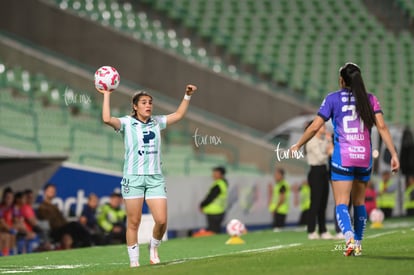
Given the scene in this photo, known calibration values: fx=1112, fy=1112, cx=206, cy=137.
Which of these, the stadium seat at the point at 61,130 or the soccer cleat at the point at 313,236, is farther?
the stadium seat at the point at 61,130

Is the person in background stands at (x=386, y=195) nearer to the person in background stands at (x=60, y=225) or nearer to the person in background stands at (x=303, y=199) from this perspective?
the person in background stands at (x=303, y=199)

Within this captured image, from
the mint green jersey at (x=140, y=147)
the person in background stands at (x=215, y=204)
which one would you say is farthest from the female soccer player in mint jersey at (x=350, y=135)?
the person in background stands at (x=215, y=204)

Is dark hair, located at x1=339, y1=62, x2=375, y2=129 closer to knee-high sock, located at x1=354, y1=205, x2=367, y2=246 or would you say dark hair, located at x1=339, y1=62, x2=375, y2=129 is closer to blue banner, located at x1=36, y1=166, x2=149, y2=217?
knee-high sock, located at x1=354, y1=205, x2=367, y2=246

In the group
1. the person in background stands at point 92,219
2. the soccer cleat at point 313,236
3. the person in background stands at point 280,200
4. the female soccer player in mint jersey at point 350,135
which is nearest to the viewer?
the female soccer player in mint jersey at point 350,135

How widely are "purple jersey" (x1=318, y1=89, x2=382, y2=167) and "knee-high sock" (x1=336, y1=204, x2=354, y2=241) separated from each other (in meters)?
0.44

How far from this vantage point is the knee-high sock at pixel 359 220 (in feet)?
37.8

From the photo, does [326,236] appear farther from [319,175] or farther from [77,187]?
[77,187]

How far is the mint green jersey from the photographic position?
11.9 meters

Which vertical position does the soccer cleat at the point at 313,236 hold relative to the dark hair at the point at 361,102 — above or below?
below

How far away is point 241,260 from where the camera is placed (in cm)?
1134

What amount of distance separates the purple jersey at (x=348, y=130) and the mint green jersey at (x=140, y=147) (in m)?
1.86

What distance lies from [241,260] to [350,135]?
169 centimetres

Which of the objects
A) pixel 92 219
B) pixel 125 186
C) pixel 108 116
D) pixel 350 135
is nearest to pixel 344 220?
pixel 350 135

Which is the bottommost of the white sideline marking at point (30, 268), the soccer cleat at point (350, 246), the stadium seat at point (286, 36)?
the white sideline marking at point (30, 268)
